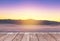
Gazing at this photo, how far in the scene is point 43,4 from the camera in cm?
197

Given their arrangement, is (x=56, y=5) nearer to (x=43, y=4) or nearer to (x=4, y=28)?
(x=43, y=4)

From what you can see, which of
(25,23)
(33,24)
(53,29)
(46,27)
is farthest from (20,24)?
(53,29)

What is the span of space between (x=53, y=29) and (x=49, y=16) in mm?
227

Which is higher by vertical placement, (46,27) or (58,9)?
(58,9)

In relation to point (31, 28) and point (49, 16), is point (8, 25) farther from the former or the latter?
point (49, 16)

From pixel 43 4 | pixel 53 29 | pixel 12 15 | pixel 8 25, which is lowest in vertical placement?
pixel 53 29

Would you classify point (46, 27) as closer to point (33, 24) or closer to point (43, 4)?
point (33, 24)

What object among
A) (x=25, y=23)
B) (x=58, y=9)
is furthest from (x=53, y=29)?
(x=25, y=23)

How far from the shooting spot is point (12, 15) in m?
1.96

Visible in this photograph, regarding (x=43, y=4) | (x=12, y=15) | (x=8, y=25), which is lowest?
(x=8, y=25)

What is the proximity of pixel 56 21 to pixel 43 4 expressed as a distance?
13.8 inches

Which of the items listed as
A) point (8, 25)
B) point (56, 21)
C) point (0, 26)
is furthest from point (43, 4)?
point (0, 26)

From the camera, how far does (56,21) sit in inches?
77.9

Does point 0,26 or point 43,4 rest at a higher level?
point 43,4
